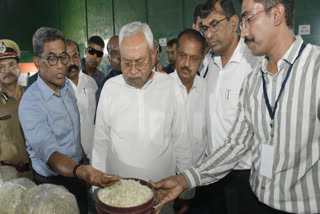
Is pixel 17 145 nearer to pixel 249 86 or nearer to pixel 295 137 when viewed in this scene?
pixel 249 86

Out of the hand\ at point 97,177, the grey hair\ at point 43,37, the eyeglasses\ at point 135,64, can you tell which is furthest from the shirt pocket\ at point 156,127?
the grey hair\ at point 43,37

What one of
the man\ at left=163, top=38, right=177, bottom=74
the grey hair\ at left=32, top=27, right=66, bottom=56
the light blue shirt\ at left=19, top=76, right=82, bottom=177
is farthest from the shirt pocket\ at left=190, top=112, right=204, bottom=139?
the man\ at left=163, top=38, right=177, bottom=74

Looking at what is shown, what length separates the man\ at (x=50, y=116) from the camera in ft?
4.73

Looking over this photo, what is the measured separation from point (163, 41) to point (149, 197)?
549 cm

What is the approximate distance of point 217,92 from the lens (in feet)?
6.28

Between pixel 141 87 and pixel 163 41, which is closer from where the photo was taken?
pixel 141 87

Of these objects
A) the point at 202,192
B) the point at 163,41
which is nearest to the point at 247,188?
the point at 202,192

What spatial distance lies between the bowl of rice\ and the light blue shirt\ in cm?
56

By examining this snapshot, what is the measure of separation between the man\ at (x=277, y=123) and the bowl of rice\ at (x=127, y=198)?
0.26m

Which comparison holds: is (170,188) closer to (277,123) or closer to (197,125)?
(277,123)

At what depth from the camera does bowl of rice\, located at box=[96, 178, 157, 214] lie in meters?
0.84

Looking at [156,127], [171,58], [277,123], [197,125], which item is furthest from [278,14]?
[171,58]

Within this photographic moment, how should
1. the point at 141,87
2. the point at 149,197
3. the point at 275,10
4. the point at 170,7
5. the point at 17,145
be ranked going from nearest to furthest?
the point at 149,197, the point at 275,10, the point at 141,87, the point at 17,145, the point at 170,7

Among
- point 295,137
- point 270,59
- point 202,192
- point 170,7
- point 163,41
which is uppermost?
point 170,7
